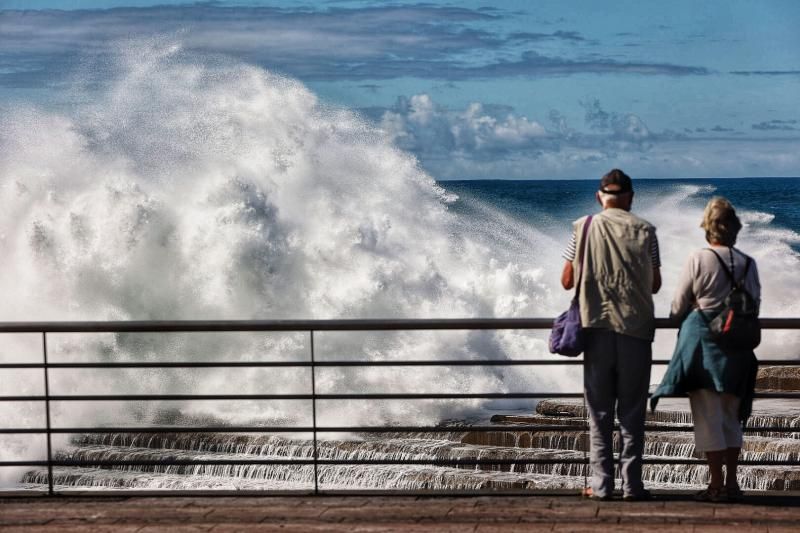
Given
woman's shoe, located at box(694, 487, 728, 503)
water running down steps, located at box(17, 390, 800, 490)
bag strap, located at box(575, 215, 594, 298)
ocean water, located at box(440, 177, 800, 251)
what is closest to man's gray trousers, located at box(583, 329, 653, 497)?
bag strap, located at box(575, 215, 594, 298)

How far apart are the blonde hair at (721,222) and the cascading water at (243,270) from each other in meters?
10.7

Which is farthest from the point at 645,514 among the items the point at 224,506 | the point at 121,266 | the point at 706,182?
the point at 706,182

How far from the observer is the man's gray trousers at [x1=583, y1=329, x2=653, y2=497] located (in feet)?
19.5

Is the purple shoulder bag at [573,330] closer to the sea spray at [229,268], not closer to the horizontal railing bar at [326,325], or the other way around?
the horizontal railing bar at [326,325]

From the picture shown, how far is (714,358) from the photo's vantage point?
5914mm

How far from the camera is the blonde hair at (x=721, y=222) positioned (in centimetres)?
584

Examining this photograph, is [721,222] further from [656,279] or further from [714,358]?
[714,358]

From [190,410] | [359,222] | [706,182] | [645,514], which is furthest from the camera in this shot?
[706,182]

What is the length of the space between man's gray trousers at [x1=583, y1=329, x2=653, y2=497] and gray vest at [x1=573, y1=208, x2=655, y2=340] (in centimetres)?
9

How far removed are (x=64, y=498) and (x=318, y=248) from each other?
60.0 feet

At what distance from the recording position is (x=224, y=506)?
6.24 metres

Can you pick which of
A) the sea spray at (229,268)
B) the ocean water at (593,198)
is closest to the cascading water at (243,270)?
the sea spray at (229,268)

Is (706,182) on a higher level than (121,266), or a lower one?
lower

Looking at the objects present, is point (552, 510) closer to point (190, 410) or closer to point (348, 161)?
point (190, 410)
